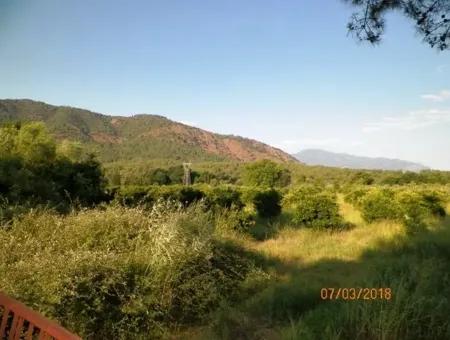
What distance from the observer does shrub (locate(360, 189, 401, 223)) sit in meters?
15.0

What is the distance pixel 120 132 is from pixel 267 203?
10414 centimetres

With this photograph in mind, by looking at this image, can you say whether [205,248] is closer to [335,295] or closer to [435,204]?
[335,295]

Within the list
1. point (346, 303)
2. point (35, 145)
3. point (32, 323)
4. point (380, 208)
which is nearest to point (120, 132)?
point (35, 145)

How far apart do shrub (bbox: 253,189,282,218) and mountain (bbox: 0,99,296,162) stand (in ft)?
215

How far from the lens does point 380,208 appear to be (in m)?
15.3

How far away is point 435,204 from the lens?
16.3 m

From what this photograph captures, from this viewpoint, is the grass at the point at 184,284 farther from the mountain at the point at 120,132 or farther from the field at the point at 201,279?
the mountain at the point at 120,132

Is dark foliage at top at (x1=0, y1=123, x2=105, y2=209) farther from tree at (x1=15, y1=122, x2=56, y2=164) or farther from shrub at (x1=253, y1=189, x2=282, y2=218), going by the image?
shrub at (x1=253, y1=189, x2=282, y2=218)

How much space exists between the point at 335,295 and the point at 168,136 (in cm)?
11738

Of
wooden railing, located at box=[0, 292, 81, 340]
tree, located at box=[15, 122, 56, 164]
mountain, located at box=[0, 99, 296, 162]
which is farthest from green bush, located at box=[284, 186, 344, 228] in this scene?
mountain, located at box=[0, 99, 296, 162]

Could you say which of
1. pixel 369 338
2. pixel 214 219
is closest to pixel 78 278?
pixel 369 338

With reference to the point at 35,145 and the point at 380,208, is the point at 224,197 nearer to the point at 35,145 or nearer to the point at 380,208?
the point at 380,208

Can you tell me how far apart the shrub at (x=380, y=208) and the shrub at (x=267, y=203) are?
4.16m

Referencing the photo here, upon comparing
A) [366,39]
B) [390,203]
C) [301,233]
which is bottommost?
[301,233]
